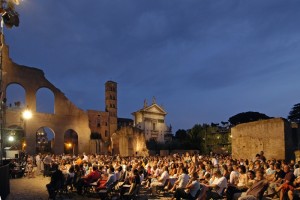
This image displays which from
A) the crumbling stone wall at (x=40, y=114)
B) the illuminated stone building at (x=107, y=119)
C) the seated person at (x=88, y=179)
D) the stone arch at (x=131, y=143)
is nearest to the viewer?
the seated person at (x=88, y=179)

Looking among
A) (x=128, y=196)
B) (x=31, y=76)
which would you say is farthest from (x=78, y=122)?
(x=128, y=196)

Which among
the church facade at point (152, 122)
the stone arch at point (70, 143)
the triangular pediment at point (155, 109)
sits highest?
the triangular pediment at point (155, 109)

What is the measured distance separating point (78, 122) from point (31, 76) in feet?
32.5

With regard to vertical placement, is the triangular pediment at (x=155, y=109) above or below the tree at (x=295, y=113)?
above

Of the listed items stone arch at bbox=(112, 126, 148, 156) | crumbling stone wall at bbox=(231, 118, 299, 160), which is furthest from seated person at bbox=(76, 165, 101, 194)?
stone arch at bbox=(112, 126, 148, 156)

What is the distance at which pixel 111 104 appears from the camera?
219 ft

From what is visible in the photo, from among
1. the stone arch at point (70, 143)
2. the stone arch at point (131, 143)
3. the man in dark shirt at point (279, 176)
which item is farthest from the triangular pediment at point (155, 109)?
the man in dark shirt at point (279, 176)

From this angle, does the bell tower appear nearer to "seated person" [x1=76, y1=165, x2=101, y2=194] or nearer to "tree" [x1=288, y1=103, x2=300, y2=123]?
"tree" [x1=288, y1=103, x2=300, y2=123]

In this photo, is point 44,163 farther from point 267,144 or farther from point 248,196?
point 248,196

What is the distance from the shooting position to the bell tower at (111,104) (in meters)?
64.9

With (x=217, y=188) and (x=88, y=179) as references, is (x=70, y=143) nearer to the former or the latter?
(x=88, y=179)

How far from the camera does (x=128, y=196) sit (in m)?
10.4

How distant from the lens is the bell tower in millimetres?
64938

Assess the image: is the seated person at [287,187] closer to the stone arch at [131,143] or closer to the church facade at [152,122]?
the stone arch at [131,143]
